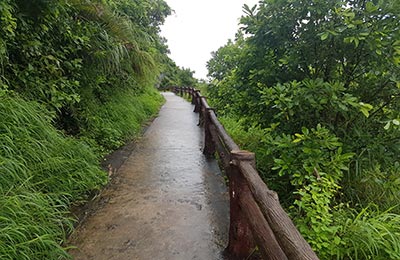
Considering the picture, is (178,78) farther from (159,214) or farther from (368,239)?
(368,239)

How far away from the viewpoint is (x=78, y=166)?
3.32 metres

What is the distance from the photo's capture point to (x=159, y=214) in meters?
3.01

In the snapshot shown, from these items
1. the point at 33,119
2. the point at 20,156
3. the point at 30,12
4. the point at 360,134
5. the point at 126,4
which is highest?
the point at 126,4

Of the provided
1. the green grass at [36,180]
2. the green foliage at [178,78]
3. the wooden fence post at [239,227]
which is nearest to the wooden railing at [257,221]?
the wooden fence post at [239,227]

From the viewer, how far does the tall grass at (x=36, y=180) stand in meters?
1.97

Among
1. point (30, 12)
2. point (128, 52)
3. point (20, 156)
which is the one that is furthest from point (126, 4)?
point (20, 156)

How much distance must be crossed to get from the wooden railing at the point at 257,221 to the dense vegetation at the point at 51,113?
1.40 meters

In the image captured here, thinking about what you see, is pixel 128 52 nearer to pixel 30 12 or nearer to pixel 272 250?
pixel 30 12

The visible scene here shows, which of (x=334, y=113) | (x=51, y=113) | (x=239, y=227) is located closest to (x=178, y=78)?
(x=51, y=113)

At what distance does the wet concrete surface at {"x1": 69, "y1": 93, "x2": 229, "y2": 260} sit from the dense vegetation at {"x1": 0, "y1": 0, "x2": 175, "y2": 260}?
0.30 metres

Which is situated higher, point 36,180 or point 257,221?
point 257,221

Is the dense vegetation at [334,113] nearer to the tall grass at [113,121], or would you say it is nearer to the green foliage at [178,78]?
the tall grass at [113,121]

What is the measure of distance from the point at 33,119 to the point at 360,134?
350cm

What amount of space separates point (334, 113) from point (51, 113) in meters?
3.37
